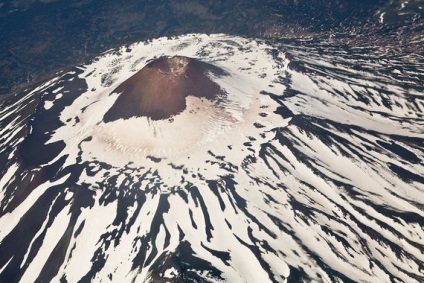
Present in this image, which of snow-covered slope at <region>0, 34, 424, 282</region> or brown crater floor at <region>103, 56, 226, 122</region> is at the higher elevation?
brown crater floor at <region>103, 56, 226, 122</region>

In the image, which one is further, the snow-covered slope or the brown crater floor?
the brown crater floor

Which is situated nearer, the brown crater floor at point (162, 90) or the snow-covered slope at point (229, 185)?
the snow-covered slope at point (229, 185)

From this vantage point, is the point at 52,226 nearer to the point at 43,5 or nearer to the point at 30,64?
the point at 30,64

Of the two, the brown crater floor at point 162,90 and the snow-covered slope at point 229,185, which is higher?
the brown crater floor at point 162,90

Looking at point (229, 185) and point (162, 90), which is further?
point (162, 90)

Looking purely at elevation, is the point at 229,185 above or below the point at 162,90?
below
